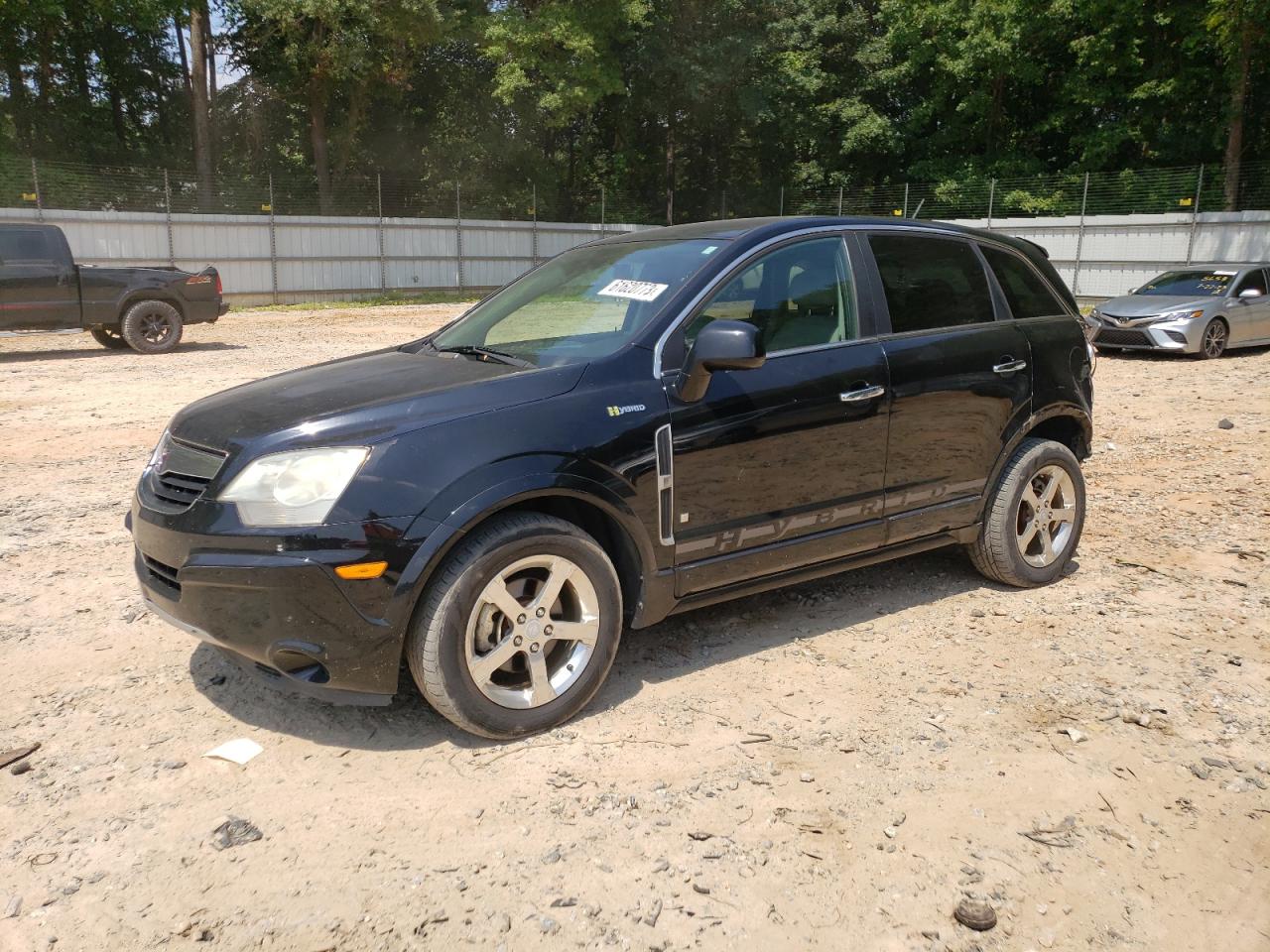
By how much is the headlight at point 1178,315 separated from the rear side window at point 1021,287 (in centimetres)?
1054

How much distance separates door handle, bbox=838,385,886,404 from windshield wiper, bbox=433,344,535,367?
131 cm

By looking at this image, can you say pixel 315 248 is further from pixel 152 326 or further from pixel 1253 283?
pixel 1253 283

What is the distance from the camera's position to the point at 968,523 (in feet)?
15.6

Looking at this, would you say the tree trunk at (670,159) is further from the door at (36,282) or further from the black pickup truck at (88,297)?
the door at (36,282)

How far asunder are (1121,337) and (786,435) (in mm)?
12568

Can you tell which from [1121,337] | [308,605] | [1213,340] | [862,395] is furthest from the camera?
[1121,337]

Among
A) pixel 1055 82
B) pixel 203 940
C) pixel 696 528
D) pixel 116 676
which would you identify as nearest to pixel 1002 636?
pixel 696 528

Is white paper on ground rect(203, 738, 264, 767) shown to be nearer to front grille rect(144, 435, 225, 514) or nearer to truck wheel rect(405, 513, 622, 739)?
truck wheel rect(405, 513, 622, 739)

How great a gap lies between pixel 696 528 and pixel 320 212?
26.0 metres

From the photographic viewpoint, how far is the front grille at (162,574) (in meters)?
3.36

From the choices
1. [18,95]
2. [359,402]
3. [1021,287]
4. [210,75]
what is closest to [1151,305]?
[1021,287]

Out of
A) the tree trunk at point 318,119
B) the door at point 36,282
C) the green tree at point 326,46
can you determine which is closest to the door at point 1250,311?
the door at point 36,282

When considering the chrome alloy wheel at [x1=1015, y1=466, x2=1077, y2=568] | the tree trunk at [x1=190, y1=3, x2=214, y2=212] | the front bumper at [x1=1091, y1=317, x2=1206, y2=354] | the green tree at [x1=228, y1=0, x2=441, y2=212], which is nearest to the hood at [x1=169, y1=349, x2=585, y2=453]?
the chrome alloy wheel at [x1=1015, y1=466, x2=1077, y2=568]

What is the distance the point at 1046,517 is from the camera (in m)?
5.03
